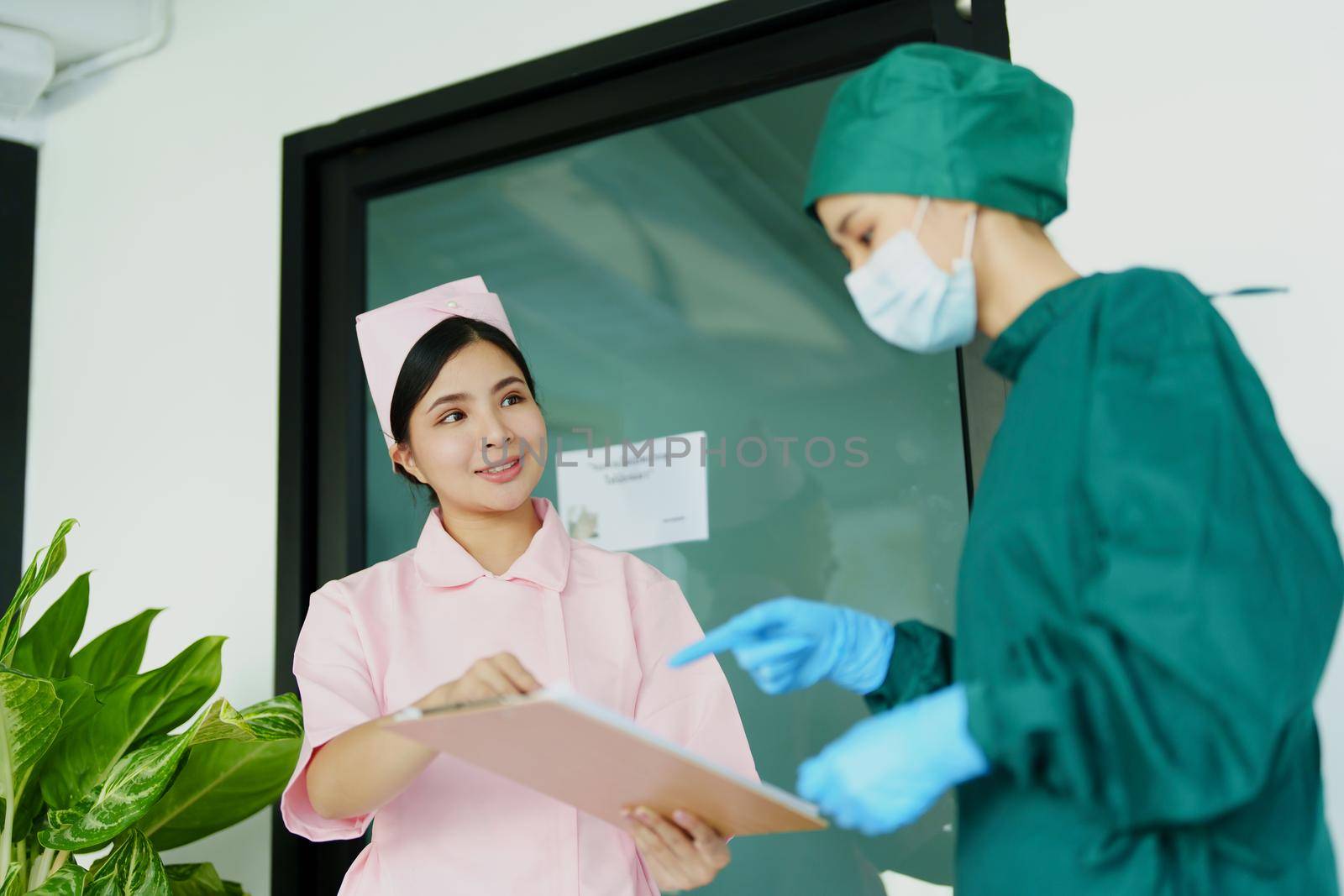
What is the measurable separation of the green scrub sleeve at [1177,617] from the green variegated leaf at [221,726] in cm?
127

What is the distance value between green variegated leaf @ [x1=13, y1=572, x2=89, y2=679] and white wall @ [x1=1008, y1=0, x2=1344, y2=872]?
66.4 inches

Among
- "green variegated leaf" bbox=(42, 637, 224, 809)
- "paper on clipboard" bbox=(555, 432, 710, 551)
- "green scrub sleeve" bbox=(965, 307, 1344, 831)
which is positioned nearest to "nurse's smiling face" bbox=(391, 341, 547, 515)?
"paper on clipboard" bbox=(555, 432, 710, 551)

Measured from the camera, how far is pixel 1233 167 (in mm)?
1696

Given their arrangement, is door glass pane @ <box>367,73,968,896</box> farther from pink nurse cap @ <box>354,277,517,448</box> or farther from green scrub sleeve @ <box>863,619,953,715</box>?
green scrub sleeve @ <box>863,619,953,715</box>

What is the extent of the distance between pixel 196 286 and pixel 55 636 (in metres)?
0.83

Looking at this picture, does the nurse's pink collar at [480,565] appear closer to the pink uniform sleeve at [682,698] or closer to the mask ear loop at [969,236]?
the pink uniform sleeve at [682,698]

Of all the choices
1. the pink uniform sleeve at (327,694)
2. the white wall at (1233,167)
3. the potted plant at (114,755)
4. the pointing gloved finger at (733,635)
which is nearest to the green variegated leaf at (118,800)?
the potted plant at (114,755)

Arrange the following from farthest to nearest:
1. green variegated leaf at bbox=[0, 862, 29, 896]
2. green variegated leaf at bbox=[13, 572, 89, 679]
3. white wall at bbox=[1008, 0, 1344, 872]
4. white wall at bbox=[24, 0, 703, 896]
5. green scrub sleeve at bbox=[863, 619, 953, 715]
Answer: white wall at bbox=[24, 0, 703, 896], green variegated leaf at bbox=[13, 572, 89, 679], green variegated leaf at bbox=[0, 862, 29, 896], white wall at bbox=[1008, 0, 1344, 872], green scrub sleeve at bbox=[863, 619, 953, 715]

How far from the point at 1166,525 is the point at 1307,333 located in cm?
93

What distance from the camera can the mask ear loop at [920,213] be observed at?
107 centimetres

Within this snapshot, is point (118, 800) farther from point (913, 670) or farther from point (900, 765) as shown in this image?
point (900, 765)

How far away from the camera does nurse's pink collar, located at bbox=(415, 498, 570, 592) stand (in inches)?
64.2

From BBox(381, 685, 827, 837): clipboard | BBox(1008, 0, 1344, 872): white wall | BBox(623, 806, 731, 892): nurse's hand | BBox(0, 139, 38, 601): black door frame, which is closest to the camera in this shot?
BBox(381, 685, 827, 837): clipboard

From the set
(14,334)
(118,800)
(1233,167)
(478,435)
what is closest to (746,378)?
(478,435)
